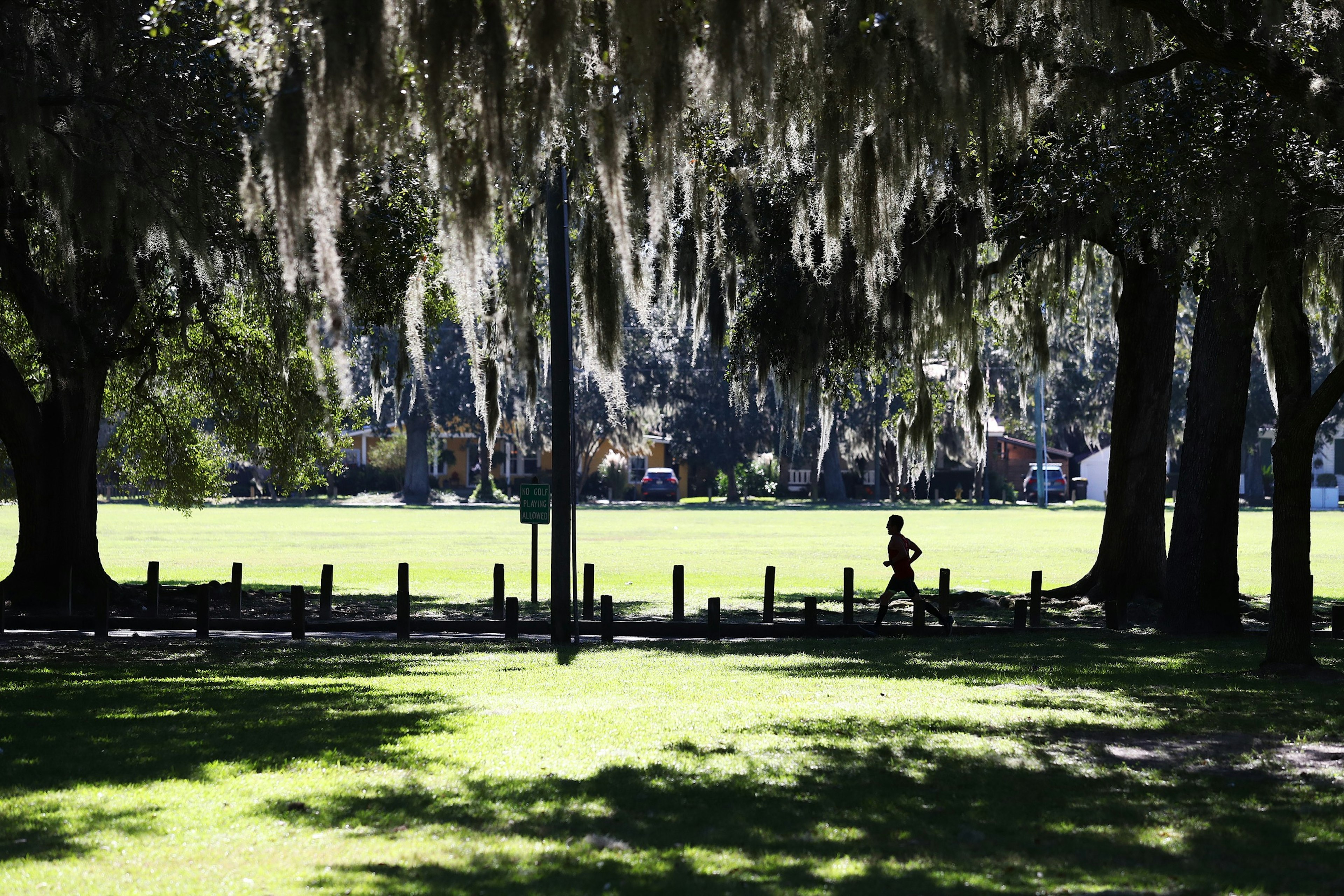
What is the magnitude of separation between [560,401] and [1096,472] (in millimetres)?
79845

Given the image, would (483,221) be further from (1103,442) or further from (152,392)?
(1103,442)

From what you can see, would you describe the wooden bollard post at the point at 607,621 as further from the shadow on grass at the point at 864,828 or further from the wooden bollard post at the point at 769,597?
the shadow on grass at the point at 864,828

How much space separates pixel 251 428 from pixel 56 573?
152 inches

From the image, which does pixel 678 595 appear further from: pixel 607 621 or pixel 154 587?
pixel 154 587

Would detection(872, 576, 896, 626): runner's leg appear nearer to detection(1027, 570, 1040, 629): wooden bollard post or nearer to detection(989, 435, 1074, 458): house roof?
detection(1027, 570, 1040, 629): wooden bollard post

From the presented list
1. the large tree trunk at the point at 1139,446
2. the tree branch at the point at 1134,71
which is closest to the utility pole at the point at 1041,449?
the large tree trunk at the point at 1139,446

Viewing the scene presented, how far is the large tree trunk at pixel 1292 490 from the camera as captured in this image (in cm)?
1245

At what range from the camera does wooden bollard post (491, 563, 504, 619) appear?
19.3 m

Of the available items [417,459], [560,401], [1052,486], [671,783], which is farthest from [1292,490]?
[1052,486]

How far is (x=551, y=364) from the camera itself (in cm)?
1689

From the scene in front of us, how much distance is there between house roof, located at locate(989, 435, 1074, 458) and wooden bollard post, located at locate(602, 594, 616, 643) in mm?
75806

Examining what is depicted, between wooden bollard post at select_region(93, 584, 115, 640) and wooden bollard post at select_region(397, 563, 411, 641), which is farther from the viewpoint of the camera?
wooden bollard post at select_region(397, 563, 411, 641)

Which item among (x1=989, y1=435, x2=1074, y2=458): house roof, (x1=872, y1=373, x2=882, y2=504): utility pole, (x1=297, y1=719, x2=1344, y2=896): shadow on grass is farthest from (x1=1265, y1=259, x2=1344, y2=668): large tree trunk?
(x1=989, y1=435, x2=1074, y2=458): house roof

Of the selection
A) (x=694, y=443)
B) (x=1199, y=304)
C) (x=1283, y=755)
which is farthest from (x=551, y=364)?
(x=694, y=443)
